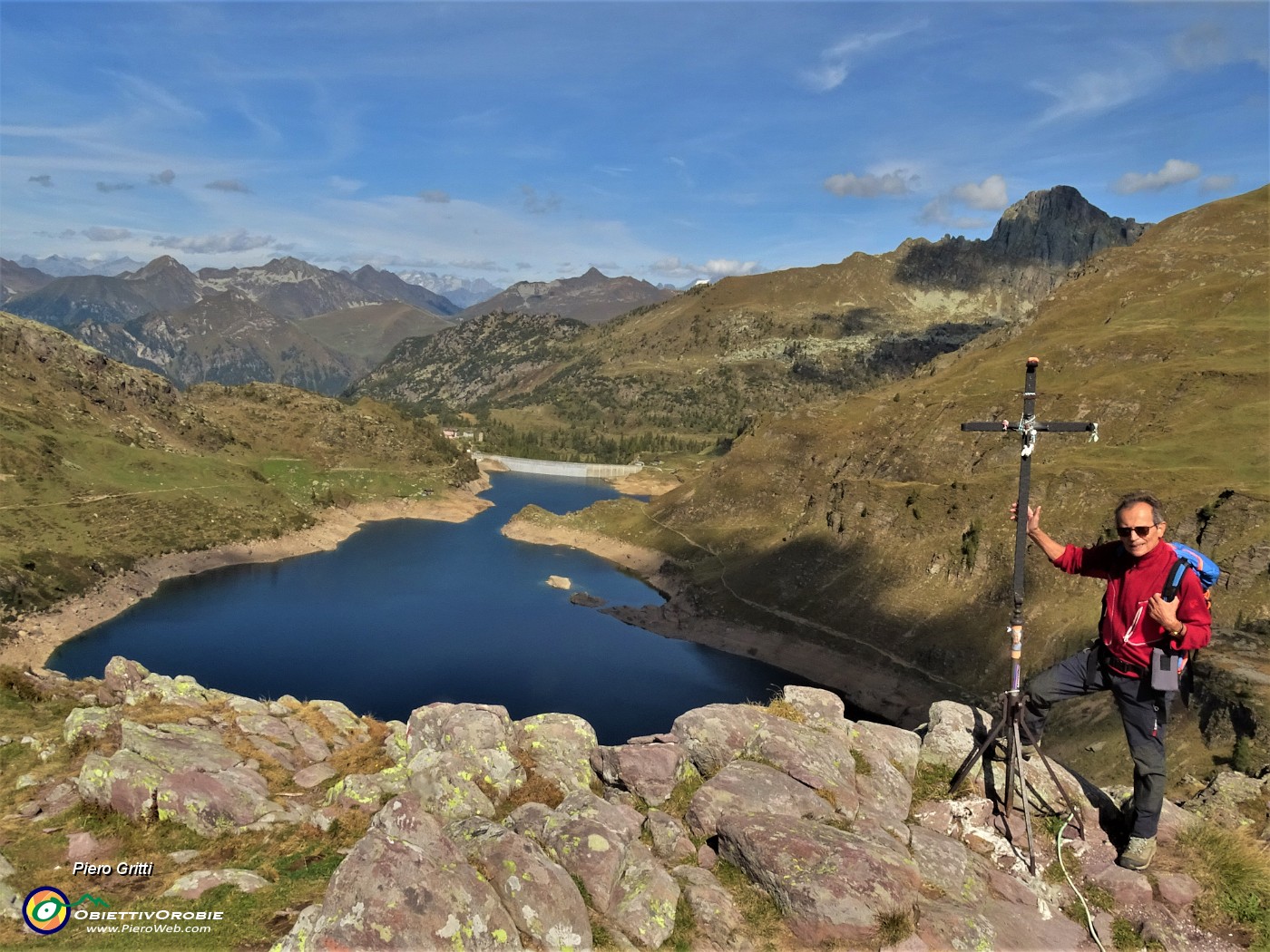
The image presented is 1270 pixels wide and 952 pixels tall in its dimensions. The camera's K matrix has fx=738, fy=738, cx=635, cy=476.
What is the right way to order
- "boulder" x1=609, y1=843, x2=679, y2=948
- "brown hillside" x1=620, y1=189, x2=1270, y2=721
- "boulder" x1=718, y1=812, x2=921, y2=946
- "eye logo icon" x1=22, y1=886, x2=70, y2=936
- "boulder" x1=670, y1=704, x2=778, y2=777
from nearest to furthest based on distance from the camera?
"boulder" x1=718, y1=812, x2=921, y2=946 < "boulder" x1=609, y1=843, x2=679, y2=948 < "eye logo icon" x1=22, y1=886, x2=70, y2=936 < "boulder" x1=670, y1=704, x2=778, y2=777 < "brown hillside" x1=620, y1=189, x2=1270, y2=721

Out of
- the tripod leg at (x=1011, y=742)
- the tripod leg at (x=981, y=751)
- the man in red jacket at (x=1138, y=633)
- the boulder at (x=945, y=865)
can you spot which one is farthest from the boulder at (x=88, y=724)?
the man in red jacket at (x=1138, y=633)

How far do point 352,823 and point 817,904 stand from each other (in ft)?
35.4

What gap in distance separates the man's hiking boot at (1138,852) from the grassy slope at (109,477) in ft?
385

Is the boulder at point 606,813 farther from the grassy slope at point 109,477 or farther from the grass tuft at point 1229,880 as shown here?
the grassy slope at point 109,477

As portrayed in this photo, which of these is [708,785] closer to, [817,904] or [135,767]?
[817,904]

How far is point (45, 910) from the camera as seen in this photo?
14.3 meters

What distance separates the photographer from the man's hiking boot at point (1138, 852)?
46.5 ft

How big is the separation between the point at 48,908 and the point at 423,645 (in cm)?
→ 8499

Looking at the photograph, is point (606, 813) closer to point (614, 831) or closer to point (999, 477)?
point (614, 831)

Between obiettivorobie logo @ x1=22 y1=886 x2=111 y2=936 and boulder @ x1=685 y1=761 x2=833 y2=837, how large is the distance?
12.0m

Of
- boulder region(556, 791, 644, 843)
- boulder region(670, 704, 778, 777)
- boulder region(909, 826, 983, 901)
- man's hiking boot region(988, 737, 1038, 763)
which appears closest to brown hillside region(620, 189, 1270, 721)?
man's hiking boot region(988, 737, 1038, 763)

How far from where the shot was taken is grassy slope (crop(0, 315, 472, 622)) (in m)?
111

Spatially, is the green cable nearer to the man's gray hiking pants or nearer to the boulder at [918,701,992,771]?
the man's gray hiking pants

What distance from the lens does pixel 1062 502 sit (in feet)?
271
